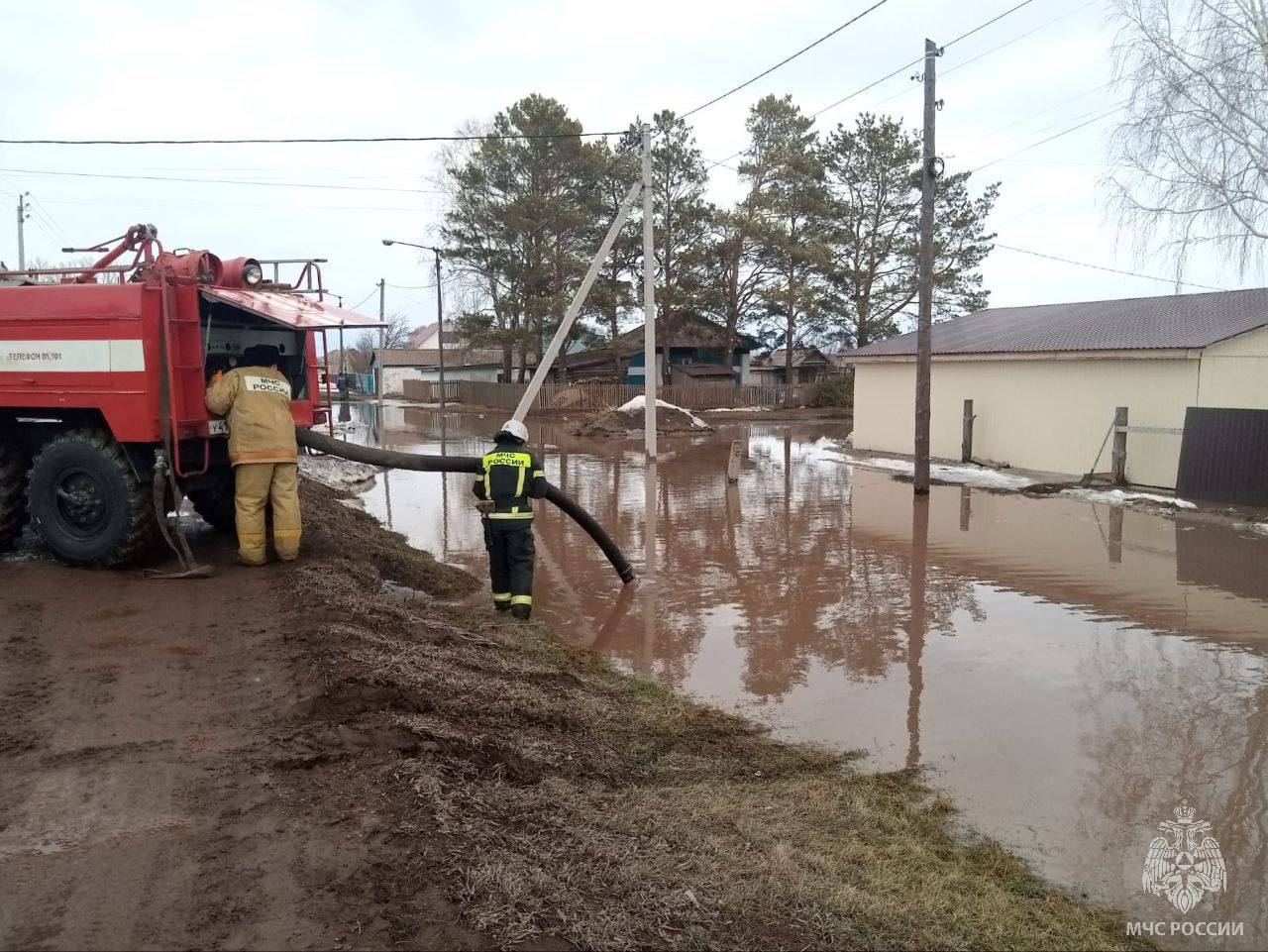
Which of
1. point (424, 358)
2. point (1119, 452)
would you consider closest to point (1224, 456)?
point (1119, 452)

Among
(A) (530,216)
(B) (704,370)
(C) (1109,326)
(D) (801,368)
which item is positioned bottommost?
(C) (1109,326)

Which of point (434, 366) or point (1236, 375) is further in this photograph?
point (434, 366)

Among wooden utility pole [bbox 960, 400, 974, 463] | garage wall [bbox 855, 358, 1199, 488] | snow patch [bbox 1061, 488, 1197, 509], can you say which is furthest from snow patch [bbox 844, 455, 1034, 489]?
snow patch [bbox 1061, 488, 1197, 509]

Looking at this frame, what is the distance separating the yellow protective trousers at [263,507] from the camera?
7223 mm

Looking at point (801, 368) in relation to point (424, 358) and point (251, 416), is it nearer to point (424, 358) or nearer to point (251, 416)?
point (424, 358)

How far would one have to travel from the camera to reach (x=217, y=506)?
28.7 feet

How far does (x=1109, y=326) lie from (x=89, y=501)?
62.5 ft

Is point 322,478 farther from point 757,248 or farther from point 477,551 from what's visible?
point 757,248

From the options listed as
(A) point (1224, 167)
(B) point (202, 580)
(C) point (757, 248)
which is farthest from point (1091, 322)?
(C) point (757, 248)

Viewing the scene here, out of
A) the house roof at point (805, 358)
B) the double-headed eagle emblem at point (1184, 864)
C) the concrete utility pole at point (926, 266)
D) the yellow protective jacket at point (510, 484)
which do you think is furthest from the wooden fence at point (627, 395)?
the double-headed eagle emblem at point (1184, 864)

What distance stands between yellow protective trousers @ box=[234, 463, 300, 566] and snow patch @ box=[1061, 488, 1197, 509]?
1356cm

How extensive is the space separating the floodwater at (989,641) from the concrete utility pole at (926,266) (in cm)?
91

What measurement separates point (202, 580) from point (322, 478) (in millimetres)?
10314

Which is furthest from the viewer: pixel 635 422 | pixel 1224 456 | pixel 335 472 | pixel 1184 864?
pixel 635 422
